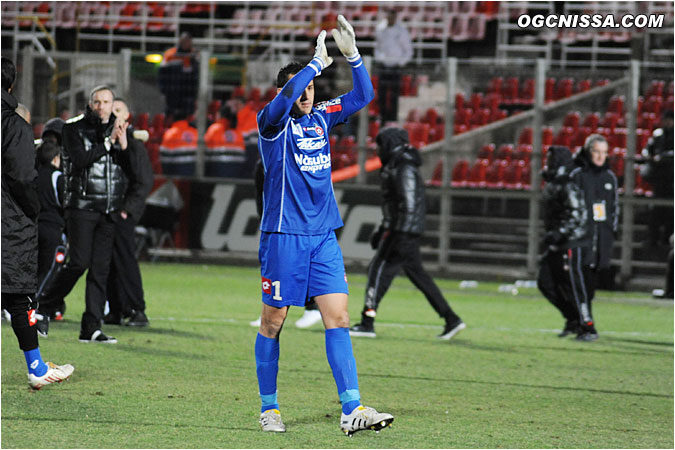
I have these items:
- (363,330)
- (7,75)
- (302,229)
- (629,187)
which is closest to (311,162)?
(302,229)

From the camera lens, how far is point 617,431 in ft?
18.9

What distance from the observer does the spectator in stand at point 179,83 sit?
702 inches

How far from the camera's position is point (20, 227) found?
6047 millimetres

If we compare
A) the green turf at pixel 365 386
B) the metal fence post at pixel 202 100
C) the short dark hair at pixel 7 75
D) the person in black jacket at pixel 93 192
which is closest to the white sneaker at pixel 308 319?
the green turf at pixel 365 386

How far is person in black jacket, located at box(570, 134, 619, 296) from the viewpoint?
10.1 meters

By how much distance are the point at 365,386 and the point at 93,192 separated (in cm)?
289

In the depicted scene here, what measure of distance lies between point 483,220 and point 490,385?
32.9 feet

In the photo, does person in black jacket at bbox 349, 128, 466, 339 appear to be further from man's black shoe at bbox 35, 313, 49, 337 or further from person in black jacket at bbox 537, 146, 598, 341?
man's black shoe at bbox 35, 313, 49, 337

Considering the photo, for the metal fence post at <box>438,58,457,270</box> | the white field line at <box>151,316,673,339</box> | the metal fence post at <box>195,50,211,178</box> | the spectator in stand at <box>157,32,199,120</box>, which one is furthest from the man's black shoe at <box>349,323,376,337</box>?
the spectator in stand at <box>157,32,199,120</box>

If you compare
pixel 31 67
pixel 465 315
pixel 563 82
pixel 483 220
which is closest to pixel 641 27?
pixel 563 82

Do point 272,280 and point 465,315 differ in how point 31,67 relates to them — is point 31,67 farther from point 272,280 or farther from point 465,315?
point 272,280

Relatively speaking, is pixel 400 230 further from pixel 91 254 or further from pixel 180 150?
pixel 180 150

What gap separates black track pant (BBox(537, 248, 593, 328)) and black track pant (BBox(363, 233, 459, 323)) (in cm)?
121

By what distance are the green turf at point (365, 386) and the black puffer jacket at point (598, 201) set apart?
0.88m
